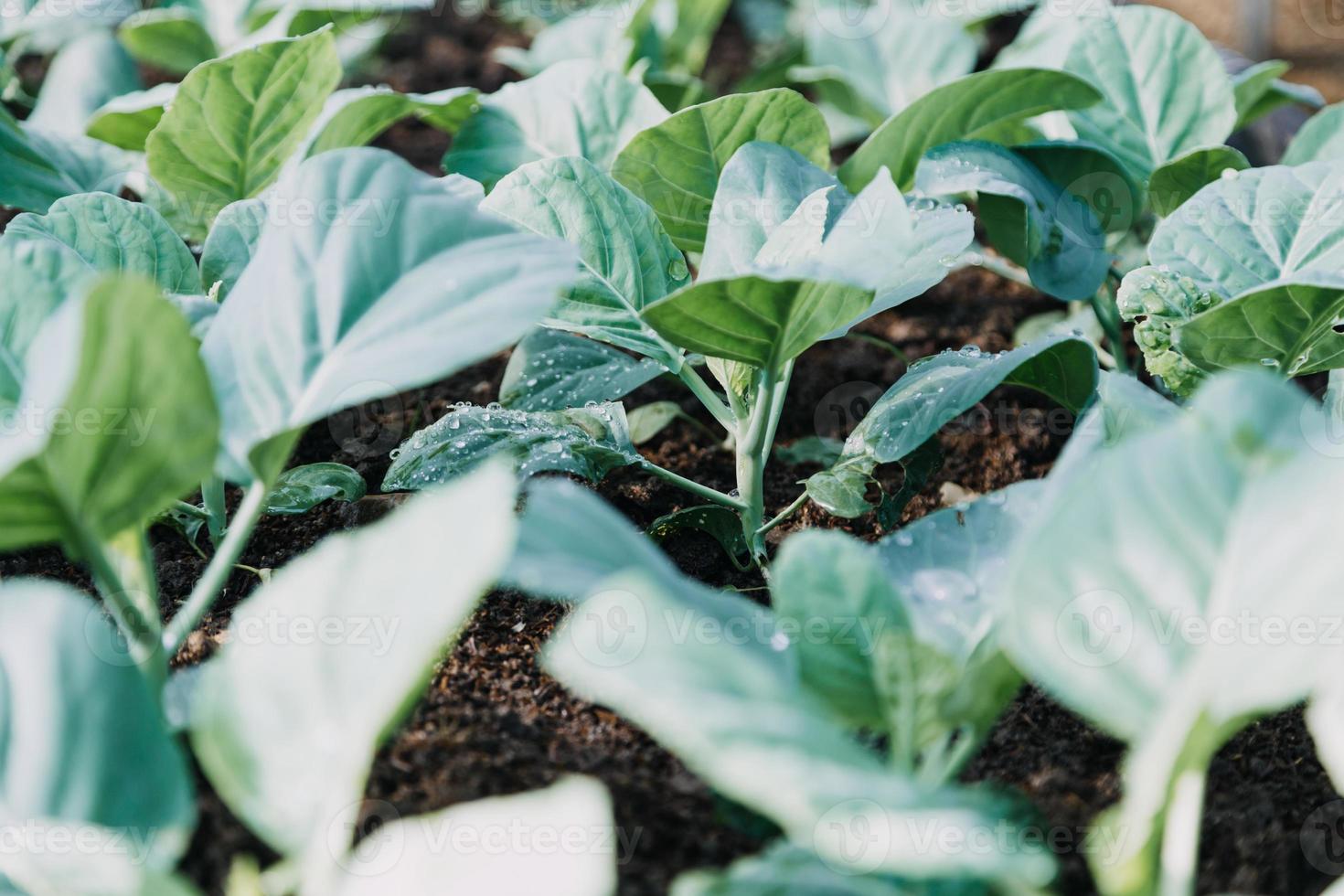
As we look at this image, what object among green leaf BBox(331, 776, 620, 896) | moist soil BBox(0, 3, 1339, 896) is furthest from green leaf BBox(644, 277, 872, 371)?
green leaf BBox(331, 776, 620, 896)

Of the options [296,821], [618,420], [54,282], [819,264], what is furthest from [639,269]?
[296,821]

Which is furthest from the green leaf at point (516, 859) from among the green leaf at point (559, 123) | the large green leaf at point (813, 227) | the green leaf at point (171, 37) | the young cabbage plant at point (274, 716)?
the green leaf at point (171, 37)

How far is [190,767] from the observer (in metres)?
0.66

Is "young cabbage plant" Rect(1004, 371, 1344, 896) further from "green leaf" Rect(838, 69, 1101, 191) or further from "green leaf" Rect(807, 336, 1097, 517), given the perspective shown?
"green leaf" Rect(838, 69, 1101, 191)

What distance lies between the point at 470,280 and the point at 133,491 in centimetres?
19

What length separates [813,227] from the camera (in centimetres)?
77

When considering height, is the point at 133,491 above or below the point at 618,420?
above

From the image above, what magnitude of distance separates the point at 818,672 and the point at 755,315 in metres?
0.25

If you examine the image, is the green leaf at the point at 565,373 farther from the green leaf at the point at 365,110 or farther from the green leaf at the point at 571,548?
the green leaf at the point at 571,548

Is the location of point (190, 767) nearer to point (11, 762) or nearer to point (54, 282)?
point (11, 762)

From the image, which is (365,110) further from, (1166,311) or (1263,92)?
(1263,92)

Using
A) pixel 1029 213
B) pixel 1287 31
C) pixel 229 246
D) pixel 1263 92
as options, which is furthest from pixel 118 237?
pixel 1287 31

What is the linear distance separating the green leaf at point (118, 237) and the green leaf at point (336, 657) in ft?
1.38

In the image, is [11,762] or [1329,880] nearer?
[11,762]
